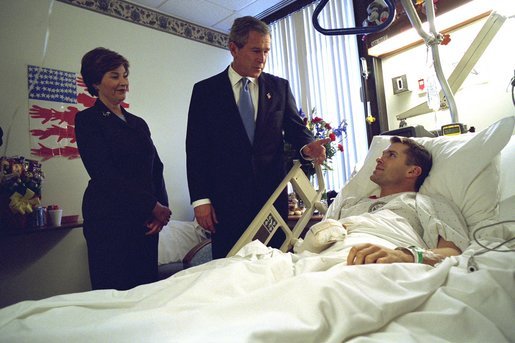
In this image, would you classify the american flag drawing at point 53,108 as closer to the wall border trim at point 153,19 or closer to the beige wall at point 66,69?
the beige wall at point 66,69

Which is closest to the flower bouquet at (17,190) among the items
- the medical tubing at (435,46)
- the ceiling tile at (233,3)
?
the ceiling tile at (233,3)

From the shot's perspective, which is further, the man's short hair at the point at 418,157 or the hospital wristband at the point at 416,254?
the man's short hair at the point at 418,157

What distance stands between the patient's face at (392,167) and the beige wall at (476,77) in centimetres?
71

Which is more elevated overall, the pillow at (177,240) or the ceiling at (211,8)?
the ceiling at (211,8)

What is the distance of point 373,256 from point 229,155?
0.98 meters

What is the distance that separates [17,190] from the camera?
7.54 ft

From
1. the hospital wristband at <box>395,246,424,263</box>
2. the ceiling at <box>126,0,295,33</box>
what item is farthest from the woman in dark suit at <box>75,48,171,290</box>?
the ceiling at <box>126,0,295,33</box>

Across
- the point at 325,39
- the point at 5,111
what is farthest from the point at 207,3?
the point at 5,111

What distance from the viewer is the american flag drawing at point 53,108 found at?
108 inches

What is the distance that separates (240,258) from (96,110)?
3.87 ft

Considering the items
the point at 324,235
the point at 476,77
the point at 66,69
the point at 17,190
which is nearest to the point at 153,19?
the point at 66,69

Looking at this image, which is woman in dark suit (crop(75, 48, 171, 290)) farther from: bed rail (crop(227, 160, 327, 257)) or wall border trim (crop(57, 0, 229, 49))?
wall border trim (crop(57, 0, 229, 49))

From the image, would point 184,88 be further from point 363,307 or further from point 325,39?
point 363,307

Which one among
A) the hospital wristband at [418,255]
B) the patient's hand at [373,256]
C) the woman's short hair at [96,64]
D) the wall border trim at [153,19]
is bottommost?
the hospital wristband at [418,255]
